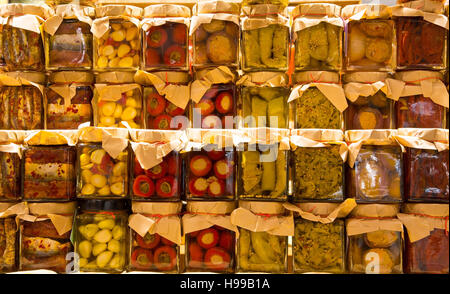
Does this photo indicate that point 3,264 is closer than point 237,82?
Yes

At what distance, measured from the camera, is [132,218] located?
173 centimetres

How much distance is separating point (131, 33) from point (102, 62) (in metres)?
0.16

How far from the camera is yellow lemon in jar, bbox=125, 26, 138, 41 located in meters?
1.88

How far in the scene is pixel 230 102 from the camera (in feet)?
6.13

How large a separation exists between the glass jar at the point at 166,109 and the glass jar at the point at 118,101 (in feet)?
0.14

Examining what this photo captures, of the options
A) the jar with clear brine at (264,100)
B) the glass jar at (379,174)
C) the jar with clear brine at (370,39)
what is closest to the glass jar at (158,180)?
the jar with clear brine at (264,100)

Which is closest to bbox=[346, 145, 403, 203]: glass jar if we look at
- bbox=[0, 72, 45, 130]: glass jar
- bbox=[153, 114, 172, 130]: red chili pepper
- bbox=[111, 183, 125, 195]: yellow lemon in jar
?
bbox=[153, 114, 172, 130]: red chili pepper

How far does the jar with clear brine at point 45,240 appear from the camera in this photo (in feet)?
5.71

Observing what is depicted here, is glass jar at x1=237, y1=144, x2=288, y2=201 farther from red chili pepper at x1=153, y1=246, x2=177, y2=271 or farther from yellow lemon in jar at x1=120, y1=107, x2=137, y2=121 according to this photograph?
yellow lemon in jar at x1=120, y1=107, x2=137, y2=121

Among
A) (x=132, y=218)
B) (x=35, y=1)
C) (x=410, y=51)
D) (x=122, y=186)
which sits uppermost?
(x=35, y=1)

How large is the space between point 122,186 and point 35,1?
0.91 metres

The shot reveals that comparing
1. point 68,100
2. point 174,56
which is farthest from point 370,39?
point 68,100
